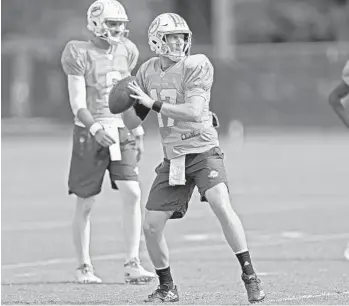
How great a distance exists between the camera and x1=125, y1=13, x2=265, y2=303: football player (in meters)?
7.73

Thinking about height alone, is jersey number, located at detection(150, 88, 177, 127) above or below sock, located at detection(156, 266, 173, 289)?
above

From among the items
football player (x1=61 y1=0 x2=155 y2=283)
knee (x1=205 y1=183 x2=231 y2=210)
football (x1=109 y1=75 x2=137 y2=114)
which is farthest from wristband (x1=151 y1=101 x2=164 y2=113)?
football player (x1=61 y1=0 x2=155 y2=283)

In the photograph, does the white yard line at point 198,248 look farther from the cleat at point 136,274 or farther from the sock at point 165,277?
the sock at point 165,277

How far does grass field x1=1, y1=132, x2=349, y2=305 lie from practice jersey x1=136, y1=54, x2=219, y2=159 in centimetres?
103

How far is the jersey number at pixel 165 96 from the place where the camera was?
7.84m

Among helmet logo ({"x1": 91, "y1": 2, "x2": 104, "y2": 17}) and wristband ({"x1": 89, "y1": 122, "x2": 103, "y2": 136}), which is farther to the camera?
helmet logo ({"x1": 91, "y1": 2, "x2": 104, "y2": 17})

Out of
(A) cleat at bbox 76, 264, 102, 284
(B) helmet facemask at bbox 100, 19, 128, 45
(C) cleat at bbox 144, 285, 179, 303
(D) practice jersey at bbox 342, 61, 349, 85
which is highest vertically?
(B) helmet facemask at bbox 100, 19, 128, 45

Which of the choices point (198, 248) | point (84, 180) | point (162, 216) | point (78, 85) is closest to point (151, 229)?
point (162, 216)

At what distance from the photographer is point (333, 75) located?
31.4 m

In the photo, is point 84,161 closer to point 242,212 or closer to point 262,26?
point 242,212

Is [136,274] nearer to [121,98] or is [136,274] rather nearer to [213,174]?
[213,174]

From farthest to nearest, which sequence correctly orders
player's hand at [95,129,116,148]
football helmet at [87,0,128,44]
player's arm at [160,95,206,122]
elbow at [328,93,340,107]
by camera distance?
elbow at [328,93,340,107]
football helmet at [87,0,128,44]
player's hand at [95,129,116,148]
player's arm at [160,95,206,122]

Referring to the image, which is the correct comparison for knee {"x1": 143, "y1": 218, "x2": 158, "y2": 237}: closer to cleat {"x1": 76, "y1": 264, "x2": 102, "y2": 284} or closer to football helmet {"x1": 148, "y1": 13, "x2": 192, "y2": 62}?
football helmet {"x1": 148, "y1": 13, "x2": 192, "y2": 62}

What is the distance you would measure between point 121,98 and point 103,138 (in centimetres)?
115
